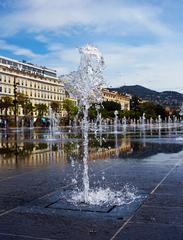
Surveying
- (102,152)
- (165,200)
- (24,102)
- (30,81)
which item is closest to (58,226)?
(165,200)

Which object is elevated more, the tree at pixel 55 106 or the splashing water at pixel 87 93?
the tree at pixel 55 106

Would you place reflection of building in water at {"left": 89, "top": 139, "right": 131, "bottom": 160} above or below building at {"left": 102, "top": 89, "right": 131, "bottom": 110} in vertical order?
below

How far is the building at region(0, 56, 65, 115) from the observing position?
98.0 meters

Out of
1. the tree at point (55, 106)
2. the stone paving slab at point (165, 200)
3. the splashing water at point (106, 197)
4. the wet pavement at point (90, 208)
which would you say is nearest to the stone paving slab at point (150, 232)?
the wet pavement at point (90, 208)

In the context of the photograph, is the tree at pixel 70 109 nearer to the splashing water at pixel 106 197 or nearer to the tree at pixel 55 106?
the tree at pixel 55 106

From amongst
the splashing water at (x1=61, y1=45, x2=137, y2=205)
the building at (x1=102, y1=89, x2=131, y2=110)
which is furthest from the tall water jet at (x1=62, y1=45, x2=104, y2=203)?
the building at (x1=102, y1=89, x2=131, y2=110)

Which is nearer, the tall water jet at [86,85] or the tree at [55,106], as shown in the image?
the tall water jet at [86,85]

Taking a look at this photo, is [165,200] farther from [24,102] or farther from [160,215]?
[24,102]

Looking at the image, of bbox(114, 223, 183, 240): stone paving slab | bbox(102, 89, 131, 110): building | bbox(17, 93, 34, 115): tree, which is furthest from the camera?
bbox(102, 89, 131, 110): building

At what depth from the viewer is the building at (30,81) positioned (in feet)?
322

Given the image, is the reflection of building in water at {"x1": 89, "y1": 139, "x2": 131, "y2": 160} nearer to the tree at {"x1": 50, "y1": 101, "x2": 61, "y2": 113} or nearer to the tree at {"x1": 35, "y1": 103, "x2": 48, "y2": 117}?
the tree at {"x1": 35, "y1": 103, "x2": 48, "y2": 117}

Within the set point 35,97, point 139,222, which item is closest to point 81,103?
point 139,222

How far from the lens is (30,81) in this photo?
108000 mm

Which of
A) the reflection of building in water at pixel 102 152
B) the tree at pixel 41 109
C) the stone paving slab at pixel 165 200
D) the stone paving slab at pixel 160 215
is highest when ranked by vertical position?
the tree at pixel 41 109
